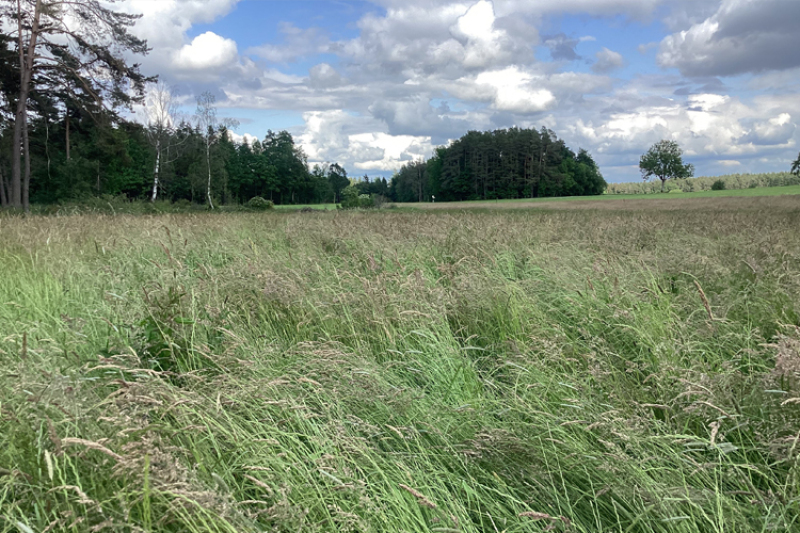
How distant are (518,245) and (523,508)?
5157 millimetres

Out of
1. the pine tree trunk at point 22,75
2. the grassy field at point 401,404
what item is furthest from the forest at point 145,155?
the grassy field at point 401,404

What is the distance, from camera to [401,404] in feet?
6.78

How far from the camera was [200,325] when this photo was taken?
9.87 ft

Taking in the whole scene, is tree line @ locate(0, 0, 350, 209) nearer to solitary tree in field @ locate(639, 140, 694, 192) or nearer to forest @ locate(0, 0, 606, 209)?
forest @ locate(0, 0, 606, 209)

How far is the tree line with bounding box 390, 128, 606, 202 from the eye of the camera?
79812 millimetres

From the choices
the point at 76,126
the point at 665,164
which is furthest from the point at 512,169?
the point at 76,126

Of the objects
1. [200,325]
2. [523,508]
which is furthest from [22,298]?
[523,508]

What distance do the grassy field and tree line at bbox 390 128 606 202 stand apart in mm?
76719

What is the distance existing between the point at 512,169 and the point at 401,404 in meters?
84.8

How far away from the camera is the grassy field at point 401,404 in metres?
1.43

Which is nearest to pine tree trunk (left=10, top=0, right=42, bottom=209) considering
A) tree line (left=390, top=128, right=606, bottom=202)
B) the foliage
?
tree line (left=390, top=128, right=606, bottom=202)

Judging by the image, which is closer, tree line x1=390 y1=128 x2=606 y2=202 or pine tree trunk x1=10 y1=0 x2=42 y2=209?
pine tree trunk x1=10 y1=0 x2=42 y2=209

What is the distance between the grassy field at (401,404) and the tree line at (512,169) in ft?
252

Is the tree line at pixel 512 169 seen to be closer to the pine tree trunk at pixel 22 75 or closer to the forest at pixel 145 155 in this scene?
the forest at pixel 145 155
